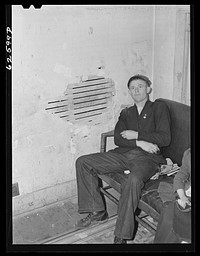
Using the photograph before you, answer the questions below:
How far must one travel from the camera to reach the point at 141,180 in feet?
7.97

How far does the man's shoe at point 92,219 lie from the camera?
2689mm

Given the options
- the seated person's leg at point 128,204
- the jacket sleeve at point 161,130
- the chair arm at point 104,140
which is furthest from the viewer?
the chair arm at point 104,140

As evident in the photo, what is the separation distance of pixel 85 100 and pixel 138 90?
0.43 m

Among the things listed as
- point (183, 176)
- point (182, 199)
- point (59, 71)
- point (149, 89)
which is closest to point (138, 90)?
point (149, 89)

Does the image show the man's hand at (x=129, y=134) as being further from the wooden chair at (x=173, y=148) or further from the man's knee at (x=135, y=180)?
the man's knee at (x=135, y=180)

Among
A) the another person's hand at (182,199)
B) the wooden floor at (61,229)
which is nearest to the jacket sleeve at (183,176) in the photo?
the another person's hand at (182,199)

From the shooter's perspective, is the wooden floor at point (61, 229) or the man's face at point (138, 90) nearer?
the wooden floor at point (61, 229)

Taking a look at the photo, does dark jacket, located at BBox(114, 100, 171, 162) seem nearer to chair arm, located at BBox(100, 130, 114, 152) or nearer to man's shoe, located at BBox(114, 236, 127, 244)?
chair arm, located at BBox(100, 130, 114, 152)

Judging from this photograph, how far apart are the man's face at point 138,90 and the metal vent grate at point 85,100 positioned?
0.59 feet

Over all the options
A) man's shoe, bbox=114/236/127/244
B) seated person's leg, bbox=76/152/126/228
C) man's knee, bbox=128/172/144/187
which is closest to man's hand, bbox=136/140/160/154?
seated person's leg, bbox=76/152/126/228

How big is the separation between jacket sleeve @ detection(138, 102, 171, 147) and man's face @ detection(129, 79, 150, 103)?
0.15 m

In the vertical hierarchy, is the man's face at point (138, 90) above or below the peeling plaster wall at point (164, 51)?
below

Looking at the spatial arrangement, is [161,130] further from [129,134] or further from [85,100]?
[85,100]

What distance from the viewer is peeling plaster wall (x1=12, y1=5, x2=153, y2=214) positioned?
254 centimetres
